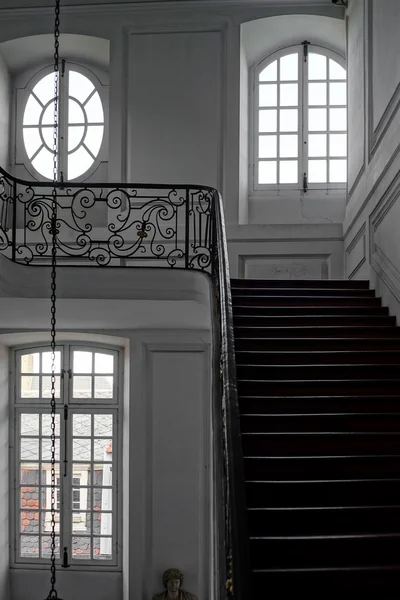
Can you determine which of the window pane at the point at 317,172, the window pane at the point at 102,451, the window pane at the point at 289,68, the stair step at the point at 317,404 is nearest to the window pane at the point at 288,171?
the window pane at the point at 317,172

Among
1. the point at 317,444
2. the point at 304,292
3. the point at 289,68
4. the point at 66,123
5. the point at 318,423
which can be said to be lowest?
the point at 317,444

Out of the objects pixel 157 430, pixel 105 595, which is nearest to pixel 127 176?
pixel 157 430

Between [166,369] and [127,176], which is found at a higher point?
[127,176]

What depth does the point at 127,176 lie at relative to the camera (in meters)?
10.6

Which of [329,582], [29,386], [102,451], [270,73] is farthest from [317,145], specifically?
[329,582]

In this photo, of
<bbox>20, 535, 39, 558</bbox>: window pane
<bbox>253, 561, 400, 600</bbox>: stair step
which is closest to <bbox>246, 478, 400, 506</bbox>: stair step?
<bbox>253, 561, 400, 600</bbox>: stair step

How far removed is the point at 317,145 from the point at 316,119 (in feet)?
1.30

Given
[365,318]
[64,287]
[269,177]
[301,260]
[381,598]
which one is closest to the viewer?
[381,598]

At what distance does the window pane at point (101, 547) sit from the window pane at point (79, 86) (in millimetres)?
6673

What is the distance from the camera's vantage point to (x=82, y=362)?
11.3 m

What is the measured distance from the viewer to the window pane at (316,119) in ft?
36.7

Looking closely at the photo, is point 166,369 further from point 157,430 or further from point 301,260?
point 301,260

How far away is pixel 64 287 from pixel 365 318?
11.0 feet

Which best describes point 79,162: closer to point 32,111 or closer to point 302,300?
point 32,111
